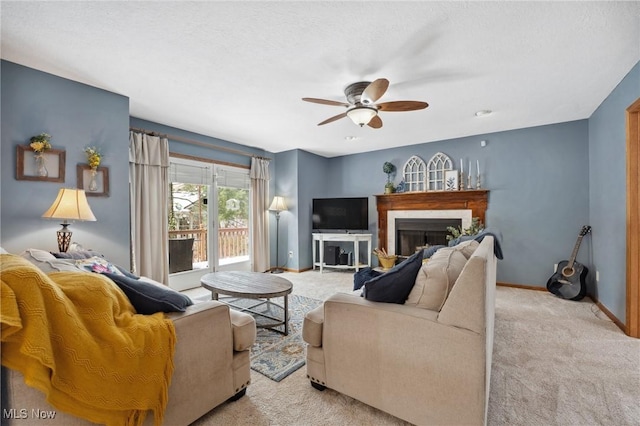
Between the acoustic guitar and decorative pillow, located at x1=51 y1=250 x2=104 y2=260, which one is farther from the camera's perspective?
the acoustic guitar

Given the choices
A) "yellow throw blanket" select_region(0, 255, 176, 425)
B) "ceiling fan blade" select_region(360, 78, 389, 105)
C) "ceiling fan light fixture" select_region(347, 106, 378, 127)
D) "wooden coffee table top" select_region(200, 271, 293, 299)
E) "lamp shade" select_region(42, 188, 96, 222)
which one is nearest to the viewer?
"yellow throw blanket" select_region(0, 255, 176, 425)

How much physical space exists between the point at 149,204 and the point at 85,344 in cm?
305

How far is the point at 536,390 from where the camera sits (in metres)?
1.86

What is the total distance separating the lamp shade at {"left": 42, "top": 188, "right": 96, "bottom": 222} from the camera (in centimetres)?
231

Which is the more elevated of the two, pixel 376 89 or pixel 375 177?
pixel 376 89

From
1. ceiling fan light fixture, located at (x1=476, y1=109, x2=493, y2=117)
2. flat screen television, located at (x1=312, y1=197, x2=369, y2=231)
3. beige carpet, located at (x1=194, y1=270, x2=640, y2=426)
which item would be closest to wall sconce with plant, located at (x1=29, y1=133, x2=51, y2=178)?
beige carpet, located at (x1=194, y1=270, x2=640, y2=426)

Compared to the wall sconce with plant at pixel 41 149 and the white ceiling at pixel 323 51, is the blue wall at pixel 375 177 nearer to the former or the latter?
the wall sconce with plant at pixel 41 149

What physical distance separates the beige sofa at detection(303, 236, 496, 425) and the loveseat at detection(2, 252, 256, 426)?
0.43 metres

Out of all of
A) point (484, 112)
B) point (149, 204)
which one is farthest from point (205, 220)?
point (484, 112)

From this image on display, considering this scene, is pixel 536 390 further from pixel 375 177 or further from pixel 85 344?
pixel 375 177

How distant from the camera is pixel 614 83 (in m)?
2.85

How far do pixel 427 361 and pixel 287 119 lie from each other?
3.24 m

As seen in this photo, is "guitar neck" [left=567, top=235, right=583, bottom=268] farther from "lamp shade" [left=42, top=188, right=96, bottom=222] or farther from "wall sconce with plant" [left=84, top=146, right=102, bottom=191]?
"wall sconce with plant" [left=84, top=146, right=102, bottom=191]

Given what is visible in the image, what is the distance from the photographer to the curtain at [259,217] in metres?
5.32
